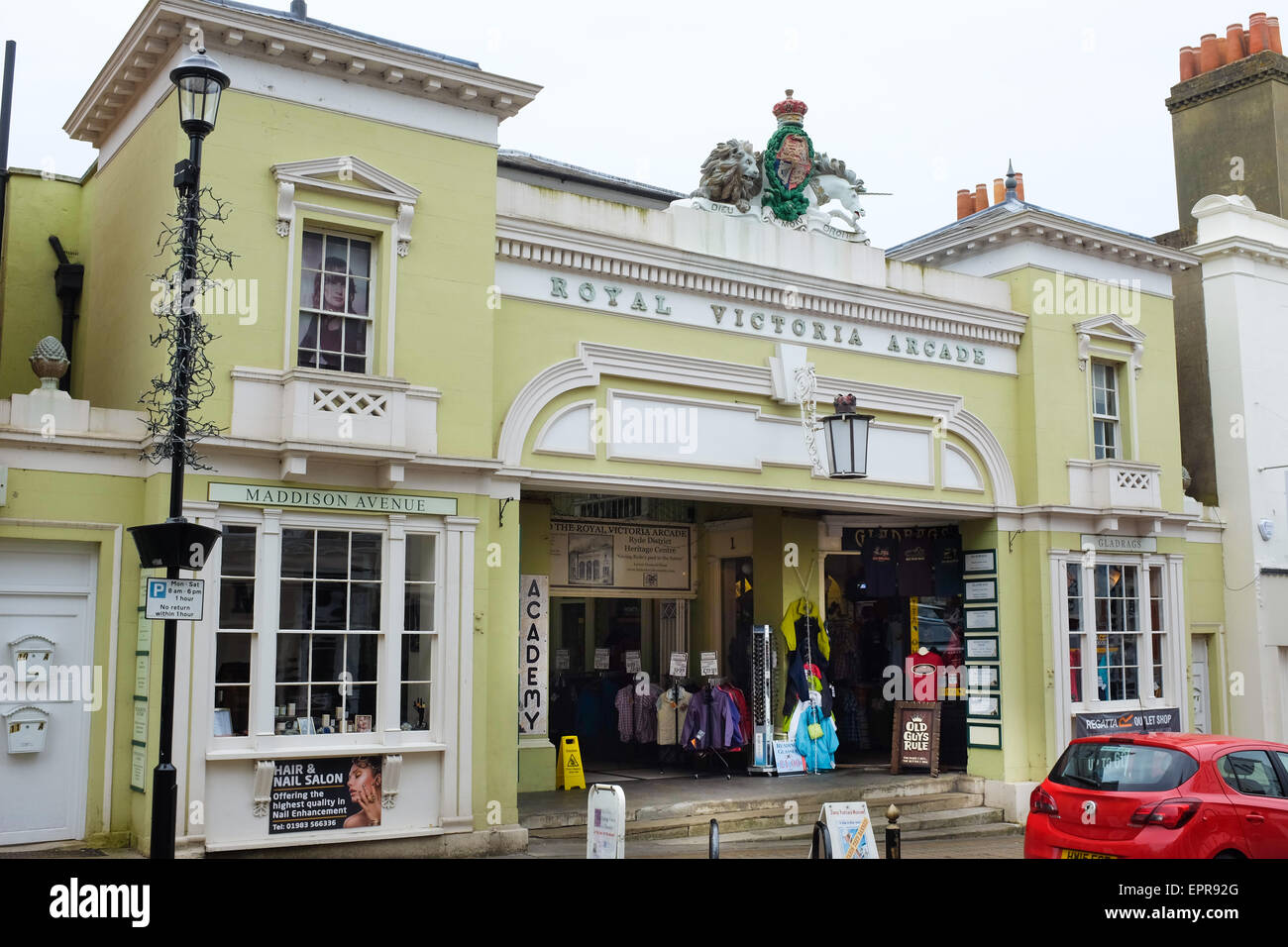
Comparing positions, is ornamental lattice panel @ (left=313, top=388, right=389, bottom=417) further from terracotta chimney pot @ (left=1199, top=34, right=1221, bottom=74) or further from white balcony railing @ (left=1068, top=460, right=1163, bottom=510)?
terracotta chimney pot @ (left=1199, top=34, right=1221, bottom=74)

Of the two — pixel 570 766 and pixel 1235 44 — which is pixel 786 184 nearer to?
pixel 570 766

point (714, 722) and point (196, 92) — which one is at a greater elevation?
point (196, 92)

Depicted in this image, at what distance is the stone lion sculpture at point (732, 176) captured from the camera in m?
15.4

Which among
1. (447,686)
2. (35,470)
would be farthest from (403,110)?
(447,686)

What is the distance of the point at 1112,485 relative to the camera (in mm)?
17062

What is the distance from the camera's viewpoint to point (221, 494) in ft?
36.3

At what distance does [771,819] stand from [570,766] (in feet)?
9.31

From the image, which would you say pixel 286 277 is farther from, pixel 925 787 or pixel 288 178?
pixel 925 787

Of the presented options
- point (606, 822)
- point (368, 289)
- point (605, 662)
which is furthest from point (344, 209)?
point (605, 662)

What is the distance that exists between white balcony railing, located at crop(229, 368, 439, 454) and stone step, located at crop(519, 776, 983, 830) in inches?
179

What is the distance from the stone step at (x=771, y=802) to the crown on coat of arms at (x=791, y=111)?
846 cm

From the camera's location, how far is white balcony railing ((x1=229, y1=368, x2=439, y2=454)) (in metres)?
11.2

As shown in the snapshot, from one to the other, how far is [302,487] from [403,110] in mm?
3943

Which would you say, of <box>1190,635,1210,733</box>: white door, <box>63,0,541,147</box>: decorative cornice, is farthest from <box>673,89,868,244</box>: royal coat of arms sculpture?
<box>1190,635,1210,733</box>: white door
